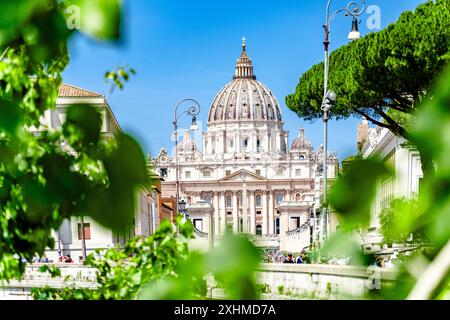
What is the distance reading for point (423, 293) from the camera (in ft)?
3.10

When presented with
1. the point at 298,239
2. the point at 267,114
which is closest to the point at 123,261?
the point at 298,239

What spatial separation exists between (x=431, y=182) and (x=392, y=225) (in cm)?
11

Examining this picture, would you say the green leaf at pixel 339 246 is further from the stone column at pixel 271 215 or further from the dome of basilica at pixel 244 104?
the dome of basilica at pixel 244 104

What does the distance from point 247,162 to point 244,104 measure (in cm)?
1546

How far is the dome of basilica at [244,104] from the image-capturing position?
117 meters

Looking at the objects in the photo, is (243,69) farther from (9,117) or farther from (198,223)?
(9,117)

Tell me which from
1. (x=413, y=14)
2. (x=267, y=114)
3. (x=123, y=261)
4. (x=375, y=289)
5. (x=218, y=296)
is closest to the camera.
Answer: (x=218, y=296)

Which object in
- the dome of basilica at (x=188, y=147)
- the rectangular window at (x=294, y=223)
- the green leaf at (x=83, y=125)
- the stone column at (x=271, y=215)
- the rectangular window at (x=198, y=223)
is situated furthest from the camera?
the dome of basilica at (x=188, y=147)

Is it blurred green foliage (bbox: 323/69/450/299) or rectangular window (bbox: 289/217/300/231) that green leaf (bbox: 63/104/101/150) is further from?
rectangular window (bbox: 289/217/300/231)

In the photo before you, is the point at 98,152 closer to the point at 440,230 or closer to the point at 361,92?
the point at 440,230

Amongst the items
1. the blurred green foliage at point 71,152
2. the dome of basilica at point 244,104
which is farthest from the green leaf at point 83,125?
the dome of basilica at point 244,104

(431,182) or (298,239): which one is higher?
(431,182)

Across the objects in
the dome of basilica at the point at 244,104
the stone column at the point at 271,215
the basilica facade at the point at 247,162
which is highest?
the dome of basilica at the point at 244,104

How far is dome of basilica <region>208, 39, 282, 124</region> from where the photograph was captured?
117 m
